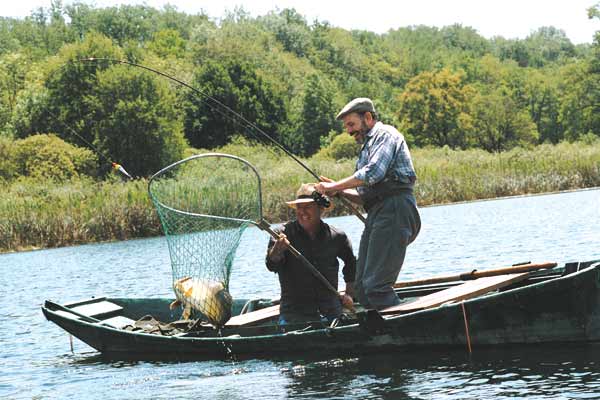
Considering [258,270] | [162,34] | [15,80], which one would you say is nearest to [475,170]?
[258,270]

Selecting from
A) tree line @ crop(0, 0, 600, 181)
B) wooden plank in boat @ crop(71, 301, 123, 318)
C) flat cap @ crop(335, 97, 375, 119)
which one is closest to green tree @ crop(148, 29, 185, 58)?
tree line @ crop(0, 0, 600, 181)

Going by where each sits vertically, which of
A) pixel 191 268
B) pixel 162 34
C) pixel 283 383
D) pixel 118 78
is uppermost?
pixel 162 34

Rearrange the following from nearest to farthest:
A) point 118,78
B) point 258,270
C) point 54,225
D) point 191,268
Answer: point 191,268 < point 258,270 < point 54,225 < point 118,78

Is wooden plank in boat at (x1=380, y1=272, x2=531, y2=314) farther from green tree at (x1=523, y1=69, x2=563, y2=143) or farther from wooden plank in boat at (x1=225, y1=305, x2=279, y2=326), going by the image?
green tree at (x1=523, y1=69, x2=563, y2=143)

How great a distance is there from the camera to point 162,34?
96.2 m

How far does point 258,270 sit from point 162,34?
Result: 79.3m

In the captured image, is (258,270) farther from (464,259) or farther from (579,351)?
(579,351)

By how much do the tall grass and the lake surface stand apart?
209 inches

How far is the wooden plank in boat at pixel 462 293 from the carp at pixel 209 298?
1842 millimetres

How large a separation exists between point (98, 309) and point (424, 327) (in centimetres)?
454

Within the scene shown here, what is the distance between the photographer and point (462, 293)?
8.98 metres

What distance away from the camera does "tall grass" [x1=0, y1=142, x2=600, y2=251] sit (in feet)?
100

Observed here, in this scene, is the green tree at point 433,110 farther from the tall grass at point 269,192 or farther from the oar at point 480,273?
the oar at point 480,273

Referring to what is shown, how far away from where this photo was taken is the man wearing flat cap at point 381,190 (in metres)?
8.65
